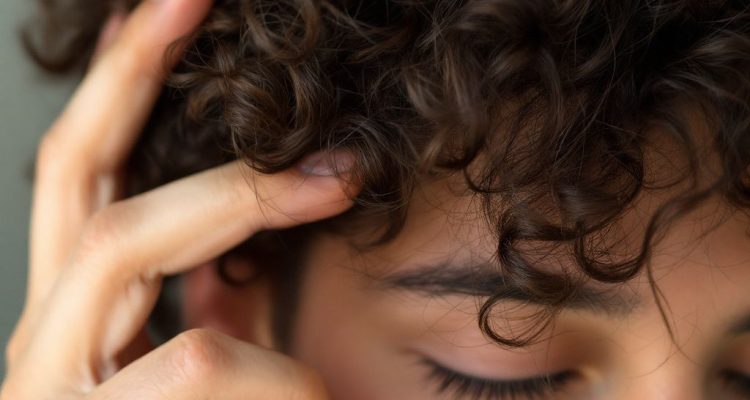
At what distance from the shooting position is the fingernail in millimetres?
813

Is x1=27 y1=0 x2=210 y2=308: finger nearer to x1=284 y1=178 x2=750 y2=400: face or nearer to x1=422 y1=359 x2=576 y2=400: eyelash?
x1=284 y1=178 x2=750 y2=400: face

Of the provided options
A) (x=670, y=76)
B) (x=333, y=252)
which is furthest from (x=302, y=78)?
(x=670, y=76)

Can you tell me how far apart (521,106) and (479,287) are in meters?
0.18

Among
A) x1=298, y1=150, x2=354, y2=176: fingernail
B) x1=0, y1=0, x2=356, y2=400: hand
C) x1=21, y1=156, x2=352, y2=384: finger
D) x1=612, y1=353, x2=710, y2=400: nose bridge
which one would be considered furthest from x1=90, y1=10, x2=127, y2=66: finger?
x1=612, y1=353, x2=710, y2=400: nose bridge

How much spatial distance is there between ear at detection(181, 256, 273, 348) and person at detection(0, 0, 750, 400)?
2cm

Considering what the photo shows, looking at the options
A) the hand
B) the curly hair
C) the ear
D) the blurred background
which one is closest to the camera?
the curly hair

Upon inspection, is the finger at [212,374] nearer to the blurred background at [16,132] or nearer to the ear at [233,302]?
the ear at [233,302]

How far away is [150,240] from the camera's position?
90cm

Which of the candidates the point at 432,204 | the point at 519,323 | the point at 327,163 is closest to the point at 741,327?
the point at 519,323

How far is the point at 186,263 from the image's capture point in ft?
3.01

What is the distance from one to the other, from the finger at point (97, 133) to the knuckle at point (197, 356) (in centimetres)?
26

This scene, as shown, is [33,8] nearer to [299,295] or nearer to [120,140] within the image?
[120,140]

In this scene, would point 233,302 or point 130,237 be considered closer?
point 130,237

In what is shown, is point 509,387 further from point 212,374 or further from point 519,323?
point 212,374
